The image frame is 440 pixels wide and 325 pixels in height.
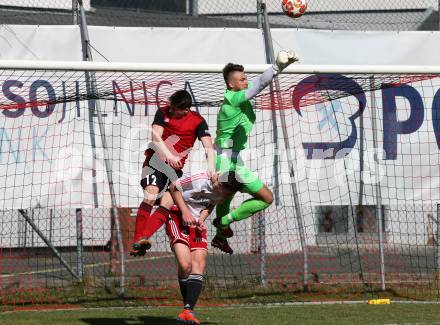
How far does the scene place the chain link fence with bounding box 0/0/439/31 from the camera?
16188 millimetres

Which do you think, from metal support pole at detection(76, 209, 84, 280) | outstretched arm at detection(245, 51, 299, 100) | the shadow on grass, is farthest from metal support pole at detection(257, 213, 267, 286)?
outstretched arm at detection(245, 51, 299, 100)

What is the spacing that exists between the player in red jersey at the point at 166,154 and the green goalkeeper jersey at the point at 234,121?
0.81 feet

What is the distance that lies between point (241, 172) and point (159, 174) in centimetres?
93

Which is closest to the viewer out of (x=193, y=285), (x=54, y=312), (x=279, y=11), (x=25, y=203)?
(x=193, y=285)

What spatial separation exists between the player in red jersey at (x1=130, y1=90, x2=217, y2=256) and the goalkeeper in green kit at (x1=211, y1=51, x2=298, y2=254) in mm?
301

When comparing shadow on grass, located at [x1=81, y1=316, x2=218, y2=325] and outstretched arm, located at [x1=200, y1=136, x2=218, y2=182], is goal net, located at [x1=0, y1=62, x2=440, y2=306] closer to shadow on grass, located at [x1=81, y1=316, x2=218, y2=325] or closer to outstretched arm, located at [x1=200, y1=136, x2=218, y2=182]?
shadow on grass, located at [x1=81, y1=316, x2=218, y2=325]

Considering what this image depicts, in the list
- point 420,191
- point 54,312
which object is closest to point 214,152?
point 54,312

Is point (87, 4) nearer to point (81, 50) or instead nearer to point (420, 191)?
point (81, 50)

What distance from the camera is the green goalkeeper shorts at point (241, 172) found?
10297 millimetres

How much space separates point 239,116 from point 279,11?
807cm

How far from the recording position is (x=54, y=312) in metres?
12.4

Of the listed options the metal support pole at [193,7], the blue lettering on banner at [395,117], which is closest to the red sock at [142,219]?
the blue lettering on banner at [395,117]

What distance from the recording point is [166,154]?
9.97 metres

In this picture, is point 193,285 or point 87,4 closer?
point 193,285
